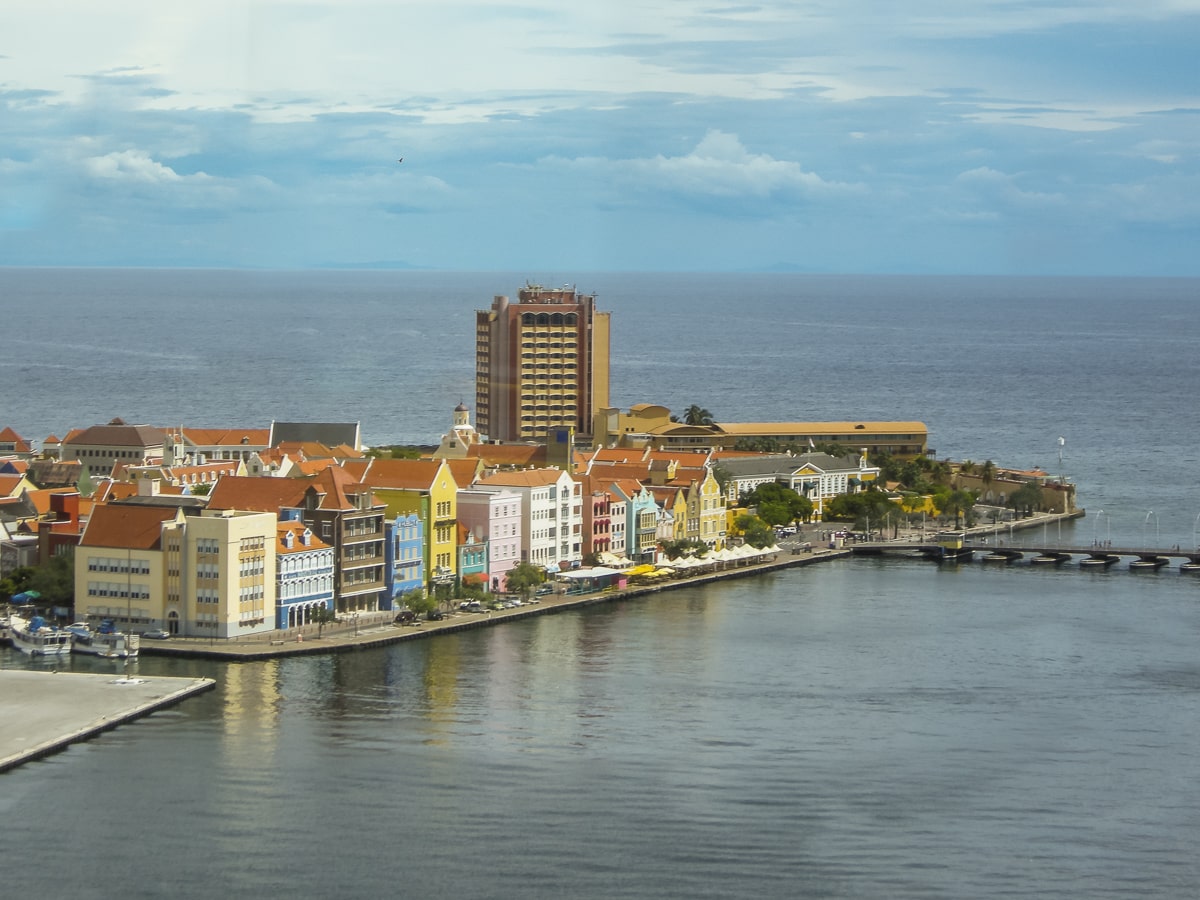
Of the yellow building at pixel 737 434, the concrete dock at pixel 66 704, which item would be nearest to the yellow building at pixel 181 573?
the concrete dock at pixel 66 704

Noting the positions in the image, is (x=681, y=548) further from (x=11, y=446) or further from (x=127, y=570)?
(x=11, y=446)

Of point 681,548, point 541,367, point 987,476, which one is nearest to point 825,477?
point 987,476

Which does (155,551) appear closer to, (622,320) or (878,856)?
(878,856)

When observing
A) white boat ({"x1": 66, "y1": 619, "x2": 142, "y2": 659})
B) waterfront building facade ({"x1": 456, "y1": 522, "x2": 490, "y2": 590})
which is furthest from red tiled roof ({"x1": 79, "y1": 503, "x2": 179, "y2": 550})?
waterfront building facade ({"x1": 456, "y1": 522, "x2": 490, "y2": 590})

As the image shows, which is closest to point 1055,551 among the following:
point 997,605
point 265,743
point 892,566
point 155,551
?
point 892,566

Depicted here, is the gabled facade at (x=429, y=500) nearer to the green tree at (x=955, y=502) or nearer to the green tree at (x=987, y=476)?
the green tree at (x=955, y=502)

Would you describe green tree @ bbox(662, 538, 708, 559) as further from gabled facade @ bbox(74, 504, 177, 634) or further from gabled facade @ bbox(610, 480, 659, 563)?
gabled facade @ bbox(74, 504, 177, 634)

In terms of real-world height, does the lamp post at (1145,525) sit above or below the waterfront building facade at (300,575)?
above
